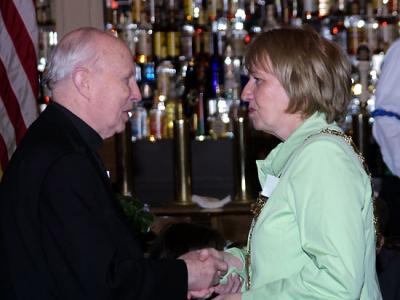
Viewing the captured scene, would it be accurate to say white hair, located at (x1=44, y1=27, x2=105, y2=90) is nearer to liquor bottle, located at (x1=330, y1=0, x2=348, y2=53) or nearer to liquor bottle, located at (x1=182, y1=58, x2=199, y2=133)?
liquor bottle, located at (x1=182, y1=58, x2=199, y2=133)

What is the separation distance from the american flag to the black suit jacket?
3005 mm

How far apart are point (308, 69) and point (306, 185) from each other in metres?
0.32

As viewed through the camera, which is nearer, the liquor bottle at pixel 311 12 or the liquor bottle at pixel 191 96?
the liquor bottle at pixel 191 96

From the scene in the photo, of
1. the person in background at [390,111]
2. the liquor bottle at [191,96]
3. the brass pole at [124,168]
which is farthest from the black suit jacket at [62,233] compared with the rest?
the liquor bottle at [191,96]

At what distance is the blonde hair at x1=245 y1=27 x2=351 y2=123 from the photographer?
2.46 metres

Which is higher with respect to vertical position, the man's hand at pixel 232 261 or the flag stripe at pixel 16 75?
the flag stripe at pixel 16 75

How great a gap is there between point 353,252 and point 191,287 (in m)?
0.54

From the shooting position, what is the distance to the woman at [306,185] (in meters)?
2.26

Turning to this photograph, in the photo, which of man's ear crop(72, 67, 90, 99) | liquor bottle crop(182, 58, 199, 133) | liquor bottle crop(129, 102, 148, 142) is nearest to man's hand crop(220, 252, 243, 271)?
man's ear crop(72, 67, 90, 99)

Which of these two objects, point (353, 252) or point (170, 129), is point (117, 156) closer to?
point (170, 129)

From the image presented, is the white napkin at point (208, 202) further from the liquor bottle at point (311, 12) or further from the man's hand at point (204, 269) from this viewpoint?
the man's hand at point (204, 269)

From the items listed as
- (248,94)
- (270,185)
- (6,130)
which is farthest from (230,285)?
(6,130)

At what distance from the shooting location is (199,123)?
26.3ft

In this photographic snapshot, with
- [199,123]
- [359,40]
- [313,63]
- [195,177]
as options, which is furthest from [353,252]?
[359,40]
